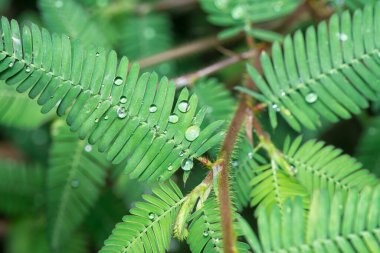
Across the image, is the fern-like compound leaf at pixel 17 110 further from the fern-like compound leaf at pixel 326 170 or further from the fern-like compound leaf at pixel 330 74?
the fern-like compound leaf at pixel 326 170

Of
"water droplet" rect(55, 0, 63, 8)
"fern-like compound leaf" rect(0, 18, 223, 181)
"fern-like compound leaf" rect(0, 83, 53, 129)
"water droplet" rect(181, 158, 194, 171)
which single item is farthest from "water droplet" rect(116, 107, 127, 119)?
"water droplet" rect(55, 0, 63, 8)

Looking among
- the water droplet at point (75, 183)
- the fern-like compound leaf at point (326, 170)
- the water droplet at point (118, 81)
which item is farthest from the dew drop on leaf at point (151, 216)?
the water droplet at point (75, 183)

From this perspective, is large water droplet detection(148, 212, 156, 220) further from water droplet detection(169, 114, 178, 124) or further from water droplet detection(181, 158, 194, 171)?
water droplet detection(169, 114, 178, 124)

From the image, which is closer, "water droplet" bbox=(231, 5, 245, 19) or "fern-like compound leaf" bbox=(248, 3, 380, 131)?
"fern-like compound leaf" bbox=(248, 3, 380, 131)

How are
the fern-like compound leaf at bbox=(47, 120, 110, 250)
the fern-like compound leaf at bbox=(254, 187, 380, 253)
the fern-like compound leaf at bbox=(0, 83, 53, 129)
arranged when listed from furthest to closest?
1. the fern-like compound leaf at bbox=(0, 83, 53, 129)
2. the fern-like compound leaf at bbox=(47, 120, 110, 250)
3. the fern-like compound leaf at bbox=(254, 187, 380, 253)

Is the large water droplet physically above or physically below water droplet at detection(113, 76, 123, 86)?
below

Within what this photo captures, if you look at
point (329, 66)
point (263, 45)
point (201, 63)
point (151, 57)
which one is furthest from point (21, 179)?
point (329, 66)

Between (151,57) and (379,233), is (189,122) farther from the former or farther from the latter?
(151,57)

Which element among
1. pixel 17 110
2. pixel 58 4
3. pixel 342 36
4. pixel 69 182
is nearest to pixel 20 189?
pixel 17 110
